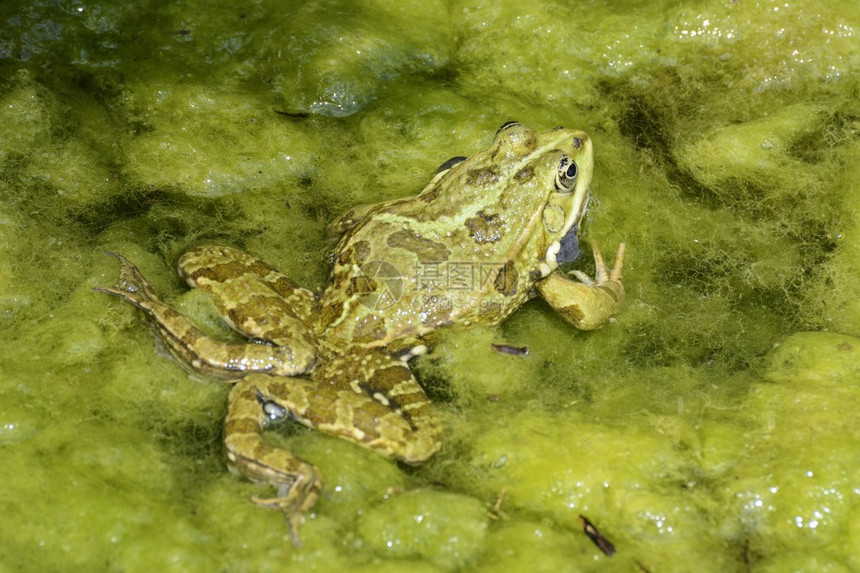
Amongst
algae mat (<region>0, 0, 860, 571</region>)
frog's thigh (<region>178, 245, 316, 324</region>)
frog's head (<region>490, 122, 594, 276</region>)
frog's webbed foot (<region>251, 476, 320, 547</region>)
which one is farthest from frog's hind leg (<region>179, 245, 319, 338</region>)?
frog's head (<region>490, 122, 594, 276</region>)

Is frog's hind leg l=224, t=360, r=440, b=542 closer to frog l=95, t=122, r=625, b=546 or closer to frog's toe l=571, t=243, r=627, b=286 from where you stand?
frog l=95, t=122, r=625, b=546

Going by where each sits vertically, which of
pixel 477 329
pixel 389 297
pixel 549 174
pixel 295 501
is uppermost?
pixel 549 174

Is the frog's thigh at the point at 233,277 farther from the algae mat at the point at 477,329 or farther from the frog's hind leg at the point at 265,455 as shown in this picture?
the frog's hind leg at the point at 265,455

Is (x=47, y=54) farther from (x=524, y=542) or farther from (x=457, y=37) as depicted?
(x=524, y=542)

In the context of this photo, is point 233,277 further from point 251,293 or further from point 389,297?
point 389,297

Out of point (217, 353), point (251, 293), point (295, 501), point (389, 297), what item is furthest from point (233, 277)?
point (295, 501)

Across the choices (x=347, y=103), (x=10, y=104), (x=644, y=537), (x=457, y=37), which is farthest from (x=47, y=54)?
(x=644, y=537)
